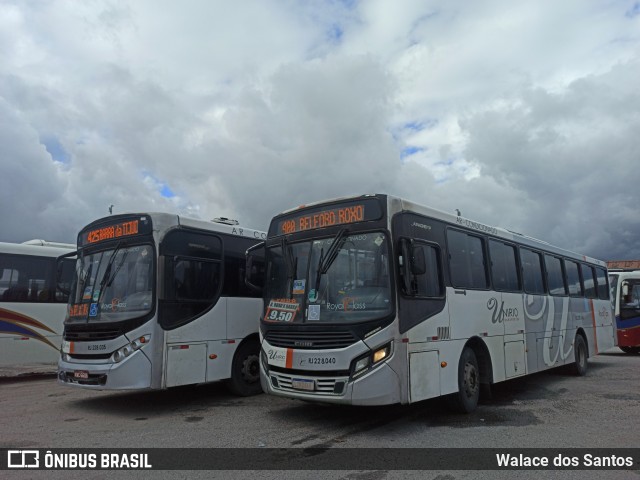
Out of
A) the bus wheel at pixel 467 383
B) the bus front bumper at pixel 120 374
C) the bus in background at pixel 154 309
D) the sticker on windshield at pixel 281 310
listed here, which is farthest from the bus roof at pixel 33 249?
the bus wheel at pixel 467 383

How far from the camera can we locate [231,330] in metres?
9.62

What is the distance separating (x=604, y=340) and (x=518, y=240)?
6790mm

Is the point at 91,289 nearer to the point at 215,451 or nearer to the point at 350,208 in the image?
the point at 215,451

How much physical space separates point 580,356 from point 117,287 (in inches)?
439

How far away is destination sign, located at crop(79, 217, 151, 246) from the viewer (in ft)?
28.2

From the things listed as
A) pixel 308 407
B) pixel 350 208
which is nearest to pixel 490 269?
pixel 350 208

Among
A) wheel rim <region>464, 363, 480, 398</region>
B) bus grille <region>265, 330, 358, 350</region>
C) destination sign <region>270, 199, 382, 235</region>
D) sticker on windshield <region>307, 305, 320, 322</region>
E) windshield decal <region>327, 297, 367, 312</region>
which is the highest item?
destination sign <region>270, 199, 382, 235</region>

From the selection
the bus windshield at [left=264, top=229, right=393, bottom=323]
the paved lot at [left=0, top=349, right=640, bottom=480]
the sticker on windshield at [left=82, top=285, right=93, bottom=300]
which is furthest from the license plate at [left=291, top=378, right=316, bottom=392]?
the sticker on windshield at [left=82, top=285, right=93, bottom=300]

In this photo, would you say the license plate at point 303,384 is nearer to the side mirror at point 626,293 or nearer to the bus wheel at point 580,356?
the bus wheel at point 580,356

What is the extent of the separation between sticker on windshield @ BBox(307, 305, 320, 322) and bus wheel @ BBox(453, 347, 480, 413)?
7.99ft

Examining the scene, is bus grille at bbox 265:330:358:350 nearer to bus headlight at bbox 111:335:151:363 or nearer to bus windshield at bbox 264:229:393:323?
bus windshield at bbox 264:229:393:323

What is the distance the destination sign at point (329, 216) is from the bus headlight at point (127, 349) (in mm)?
2716

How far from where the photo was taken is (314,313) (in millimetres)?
7086

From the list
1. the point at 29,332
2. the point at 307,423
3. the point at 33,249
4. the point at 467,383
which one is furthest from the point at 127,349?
the point at 33,249
